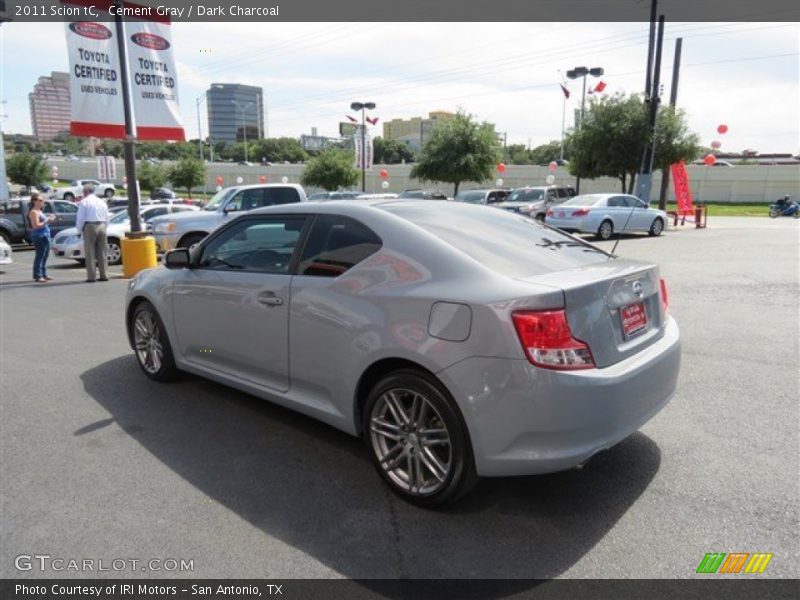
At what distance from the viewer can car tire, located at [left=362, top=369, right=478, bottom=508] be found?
9.59 feet

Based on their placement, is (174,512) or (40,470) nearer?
(174,512)

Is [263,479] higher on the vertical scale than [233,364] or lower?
lower

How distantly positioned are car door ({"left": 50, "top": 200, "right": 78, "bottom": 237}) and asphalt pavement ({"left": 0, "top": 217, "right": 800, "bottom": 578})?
16.3m

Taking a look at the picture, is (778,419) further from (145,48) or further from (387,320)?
(145,48)

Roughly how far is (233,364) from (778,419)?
4.04 metres

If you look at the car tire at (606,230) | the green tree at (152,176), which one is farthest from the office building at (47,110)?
the car tire at (606,230)

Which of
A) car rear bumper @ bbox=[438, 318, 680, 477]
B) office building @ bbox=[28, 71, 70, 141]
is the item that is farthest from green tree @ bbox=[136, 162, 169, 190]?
office building @ bbox=[28, 71, 70, 141]

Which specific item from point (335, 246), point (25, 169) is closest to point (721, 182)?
point (335, 246)

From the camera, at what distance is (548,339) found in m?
2.74

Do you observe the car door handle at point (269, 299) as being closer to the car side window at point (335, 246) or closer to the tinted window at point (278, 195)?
the car side window at point (335, 246)

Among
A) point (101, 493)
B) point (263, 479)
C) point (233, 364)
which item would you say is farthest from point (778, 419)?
point (101, 493)

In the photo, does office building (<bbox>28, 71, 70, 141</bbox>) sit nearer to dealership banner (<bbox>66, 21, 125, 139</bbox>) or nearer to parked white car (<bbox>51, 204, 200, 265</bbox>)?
parked white car (<bbox>51, 204, 200, 265</bbox>)

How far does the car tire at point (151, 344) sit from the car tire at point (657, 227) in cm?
1848

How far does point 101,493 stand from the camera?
3359 mm
